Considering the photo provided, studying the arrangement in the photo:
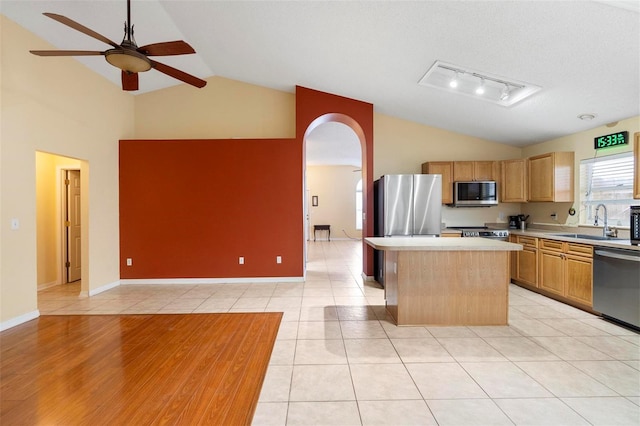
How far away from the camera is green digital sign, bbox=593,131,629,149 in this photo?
3571mm

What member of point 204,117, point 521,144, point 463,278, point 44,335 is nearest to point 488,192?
point 521,144

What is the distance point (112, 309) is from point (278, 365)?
108 inches

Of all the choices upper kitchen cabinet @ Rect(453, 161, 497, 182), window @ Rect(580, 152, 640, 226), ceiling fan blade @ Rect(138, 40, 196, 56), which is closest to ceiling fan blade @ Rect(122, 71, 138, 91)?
ceiling fan blade @ Rect(138, 40, 196, 56)

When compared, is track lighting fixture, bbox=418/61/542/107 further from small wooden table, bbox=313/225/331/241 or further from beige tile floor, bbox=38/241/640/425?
small wooden table, bbox=313/225/331/241

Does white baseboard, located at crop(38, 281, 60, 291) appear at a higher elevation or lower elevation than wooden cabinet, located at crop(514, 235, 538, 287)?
lower

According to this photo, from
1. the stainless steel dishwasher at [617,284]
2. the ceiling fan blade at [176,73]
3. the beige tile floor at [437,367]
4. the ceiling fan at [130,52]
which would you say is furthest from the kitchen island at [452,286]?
the ceiling fan at [130,52]

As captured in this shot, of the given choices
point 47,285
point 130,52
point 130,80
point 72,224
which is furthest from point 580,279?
point 47,285

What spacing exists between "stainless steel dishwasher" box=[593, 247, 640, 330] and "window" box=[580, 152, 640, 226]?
938 mm

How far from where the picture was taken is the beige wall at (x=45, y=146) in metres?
3.14

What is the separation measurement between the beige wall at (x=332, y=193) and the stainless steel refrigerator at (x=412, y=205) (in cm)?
696

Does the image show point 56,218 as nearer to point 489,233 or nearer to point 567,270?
point 489,233

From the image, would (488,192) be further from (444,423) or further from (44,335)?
(44,335)

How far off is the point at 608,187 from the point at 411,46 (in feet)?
10.7

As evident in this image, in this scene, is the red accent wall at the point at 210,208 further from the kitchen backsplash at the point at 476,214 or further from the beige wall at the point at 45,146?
the kitchen backsplash at the point at 476,214
